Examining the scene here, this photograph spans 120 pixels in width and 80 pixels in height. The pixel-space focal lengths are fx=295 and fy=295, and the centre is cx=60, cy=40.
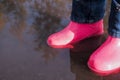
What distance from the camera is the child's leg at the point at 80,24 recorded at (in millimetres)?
1562

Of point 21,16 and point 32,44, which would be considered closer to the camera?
point 32,44

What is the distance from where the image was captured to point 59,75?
135 centimetres

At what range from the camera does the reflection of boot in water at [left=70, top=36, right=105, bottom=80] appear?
4.46ft

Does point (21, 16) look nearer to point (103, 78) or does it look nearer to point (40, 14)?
point (40, 14)

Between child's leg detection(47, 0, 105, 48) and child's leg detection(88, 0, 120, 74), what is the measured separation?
0.55 feet

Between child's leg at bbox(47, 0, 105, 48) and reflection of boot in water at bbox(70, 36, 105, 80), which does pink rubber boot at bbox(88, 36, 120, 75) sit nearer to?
reflection of boot in water at bbox(70, 36, 105, 80)

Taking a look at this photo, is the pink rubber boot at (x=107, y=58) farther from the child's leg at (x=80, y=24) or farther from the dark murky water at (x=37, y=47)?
the child's leg at (x=80, y=24)

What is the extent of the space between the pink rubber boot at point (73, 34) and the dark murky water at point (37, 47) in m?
0.03

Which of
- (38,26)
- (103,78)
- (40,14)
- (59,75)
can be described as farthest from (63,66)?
(40,14)

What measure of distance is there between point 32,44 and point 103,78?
449 mm

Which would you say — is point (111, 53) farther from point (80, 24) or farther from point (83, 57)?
point (80, 24)

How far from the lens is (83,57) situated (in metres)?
1.48

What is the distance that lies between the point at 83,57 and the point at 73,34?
173 mm

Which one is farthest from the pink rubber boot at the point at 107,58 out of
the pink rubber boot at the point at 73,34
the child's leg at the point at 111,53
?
the pink rubber boot at the point at 73,34
